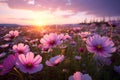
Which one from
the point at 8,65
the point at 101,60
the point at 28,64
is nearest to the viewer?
the point at 8,65

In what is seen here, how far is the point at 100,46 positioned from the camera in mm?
2283

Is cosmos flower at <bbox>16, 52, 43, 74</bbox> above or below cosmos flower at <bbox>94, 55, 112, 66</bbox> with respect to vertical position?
above

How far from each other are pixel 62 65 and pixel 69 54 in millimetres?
900

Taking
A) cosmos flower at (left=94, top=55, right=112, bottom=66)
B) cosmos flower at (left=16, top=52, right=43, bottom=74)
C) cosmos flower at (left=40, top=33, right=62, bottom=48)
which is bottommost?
cosmos flower at (left=94, top=55, right=112, bottom=66)

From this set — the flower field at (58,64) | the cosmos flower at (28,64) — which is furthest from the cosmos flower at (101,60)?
the cosmos flower at (28,64)

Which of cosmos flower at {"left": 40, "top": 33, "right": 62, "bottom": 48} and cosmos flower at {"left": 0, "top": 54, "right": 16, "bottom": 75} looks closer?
cosmos flower at {"left": 0, "top": 54, "right": 16, "bottom": 75}

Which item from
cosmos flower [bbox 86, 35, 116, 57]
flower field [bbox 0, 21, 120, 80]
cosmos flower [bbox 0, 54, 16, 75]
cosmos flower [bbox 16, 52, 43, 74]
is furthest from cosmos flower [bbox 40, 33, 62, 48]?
cosmos flower [bbox 0, 54, 16, 75]

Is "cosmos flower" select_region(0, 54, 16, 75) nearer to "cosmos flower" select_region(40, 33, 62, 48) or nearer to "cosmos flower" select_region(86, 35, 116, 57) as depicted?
"cosmos flower" select_region(86, 35, 116, 57)

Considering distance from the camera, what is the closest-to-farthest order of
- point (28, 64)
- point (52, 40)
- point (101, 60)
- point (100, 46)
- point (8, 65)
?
1. point (8, 65)
2. point (28, 64)
3. point (100, 46)
4. point (52, 40)
5. point (101, 60)

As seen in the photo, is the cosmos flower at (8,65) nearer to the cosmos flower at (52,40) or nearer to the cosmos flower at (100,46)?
the cosmos flower at (100,46)

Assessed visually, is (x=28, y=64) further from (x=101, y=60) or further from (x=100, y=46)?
(x=101, y=60)

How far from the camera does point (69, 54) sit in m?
3.96

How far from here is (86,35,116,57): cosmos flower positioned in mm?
2172

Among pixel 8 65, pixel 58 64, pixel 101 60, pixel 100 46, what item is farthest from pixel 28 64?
pixel 101 60
